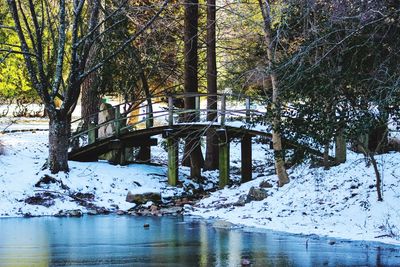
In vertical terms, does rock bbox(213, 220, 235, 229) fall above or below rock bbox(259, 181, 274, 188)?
below

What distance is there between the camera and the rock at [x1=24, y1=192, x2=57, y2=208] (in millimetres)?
21547

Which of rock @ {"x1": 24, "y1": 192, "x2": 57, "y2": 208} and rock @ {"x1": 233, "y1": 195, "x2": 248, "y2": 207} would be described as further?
rock @ {"x1": 24, "y1": 192, "x2": 57, "y2": 208}

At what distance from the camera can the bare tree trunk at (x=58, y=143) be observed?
75.6ft

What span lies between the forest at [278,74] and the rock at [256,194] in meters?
0.57

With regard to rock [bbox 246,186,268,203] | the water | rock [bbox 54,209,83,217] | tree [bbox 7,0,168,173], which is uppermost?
tree [bbox 7,0,168,173]

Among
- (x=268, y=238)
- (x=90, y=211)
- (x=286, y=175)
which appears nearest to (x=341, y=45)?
(x=268, y=238)

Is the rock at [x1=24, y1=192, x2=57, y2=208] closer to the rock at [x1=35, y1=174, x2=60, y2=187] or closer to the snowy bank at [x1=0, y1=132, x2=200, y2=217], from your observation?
the snowy bank at [x1=0, y1=132, x2=200, y2=217]

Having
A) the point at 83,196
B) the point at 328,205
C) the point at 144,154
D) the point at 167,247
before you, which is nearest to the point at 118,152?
the point at 144,154

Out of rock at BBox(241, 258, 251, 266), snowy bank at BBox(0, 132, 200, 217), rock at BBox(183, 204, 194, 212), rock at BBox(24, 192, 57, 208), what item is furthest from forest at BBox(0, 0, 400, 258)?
rock at BBox(241, 258, 251, 266)

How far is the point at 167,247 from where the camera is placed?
14.1m

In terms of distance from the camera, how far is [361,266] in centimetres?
1152

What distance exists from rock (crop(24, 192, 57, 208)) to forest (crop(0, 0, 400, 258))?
1.25 metres

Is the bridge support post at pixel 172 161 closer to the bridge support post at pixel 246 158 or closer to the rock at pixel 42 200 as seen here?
Result: the bridge support post at pixel 246 158

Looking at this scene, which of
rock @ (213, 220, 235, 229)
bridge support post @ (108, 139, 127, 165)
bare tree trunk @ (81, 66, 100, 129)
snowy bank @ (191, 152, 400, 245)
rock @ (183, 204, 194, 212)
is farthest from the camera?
bare tree trunk @ (81, 66, 100, 129)
